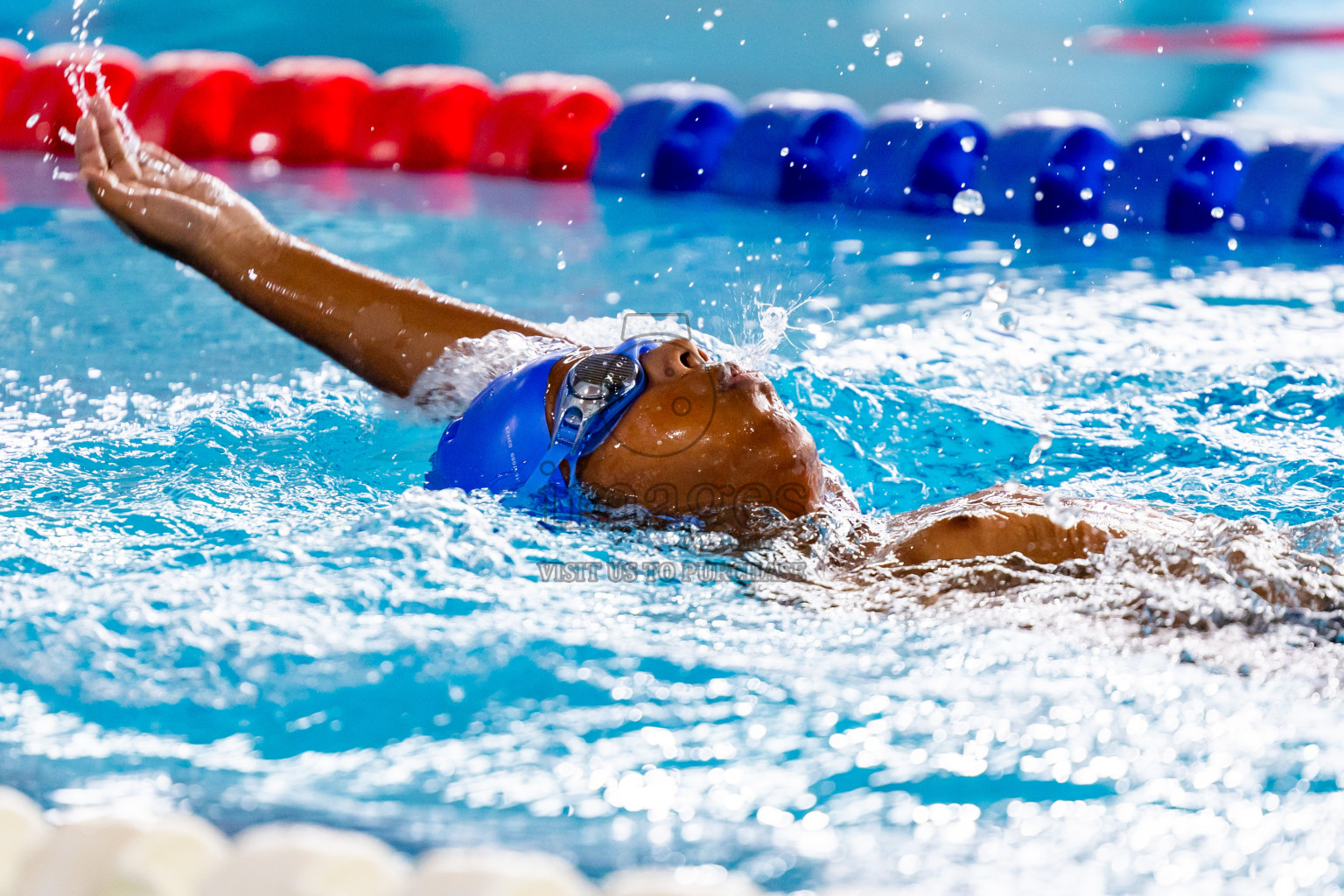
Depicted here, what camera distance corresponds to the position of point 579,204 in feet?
20.4

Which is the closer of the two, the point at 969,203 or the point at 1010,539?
the point at 1010,539

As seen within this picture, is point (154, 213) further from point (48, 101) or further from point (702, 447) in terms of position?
point (48, 101)

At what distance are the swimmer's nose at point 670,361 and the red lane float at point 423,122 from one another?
539 centimetres

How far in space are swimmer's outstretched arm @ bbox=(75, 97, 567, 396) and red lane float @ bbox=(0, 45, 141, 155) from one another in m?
5.57

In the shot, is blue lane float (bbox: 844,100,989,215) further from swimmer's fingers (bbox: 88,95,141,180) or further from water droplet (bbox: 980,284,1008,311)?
swimmer's fingers (bbox: 88,95,141,180)

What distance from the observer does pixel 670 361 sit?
1.99 metres

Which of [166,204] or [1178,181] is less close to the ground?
[1178,181]

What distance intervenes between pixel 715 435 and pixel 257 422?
54.4 inches

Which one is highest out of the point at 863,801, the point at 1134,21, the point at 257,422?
the point at 1134,21

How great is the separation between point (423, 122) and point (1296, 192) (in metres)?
4.37

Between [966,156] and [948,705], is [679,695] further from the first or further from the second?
[966,156]

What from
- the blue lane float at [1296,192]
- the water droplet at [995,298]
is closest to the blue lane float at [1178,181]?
the blue lane float at [1296,192]

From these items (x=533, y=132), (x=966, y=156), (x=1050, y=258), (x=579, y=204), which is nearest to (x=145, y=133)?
(x=533, y=132)

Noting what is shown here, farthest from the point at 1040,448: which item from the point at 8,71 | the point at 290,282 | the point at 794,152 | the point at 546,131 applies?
the point at 8,71
